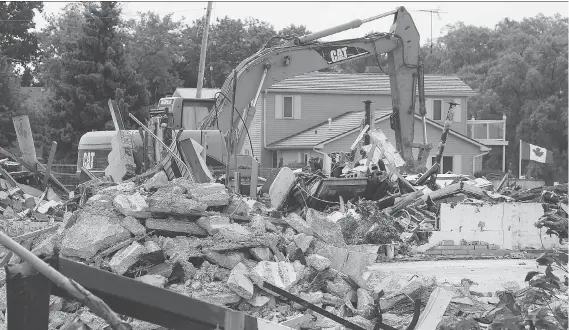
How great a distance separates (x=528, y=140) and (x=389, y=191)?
4016cm

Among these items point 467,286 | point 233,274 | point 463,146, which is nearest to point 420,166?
point 467,286

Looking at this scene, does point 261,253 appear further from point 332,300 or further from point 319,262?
point 332,300

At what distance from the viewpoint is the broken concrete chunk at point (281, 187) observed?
50.5 feet

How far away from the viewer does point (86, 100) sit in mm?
39500

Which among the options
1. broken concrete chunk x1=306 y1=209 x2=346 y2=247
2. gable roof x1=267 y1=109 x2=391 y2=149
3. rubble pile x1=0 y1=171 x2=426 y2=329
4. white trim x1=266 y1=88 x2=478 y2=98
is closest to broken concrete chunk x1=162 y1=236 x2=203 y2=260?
rubble pile x1=0 y1=171 x2=426 y2=329

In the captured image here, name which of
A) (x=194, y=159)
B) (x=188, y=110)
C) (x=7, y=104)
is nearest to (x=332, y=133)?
(x=7, y=104)

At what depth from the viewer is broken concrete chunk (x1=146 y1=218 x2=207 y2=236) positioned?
9.20m

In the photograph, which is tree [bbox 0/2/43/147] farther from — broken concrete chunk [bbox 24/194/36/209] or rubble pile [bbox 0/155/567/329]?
rubble pile [bbox 0/155/567/329]

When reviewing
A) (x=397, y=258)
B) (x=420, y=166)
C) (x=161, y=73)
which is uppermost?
(x=161, y=73)

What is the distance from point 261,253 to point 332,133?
3019 cm

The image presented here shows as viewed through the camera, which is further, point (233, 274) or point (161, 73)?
point (161, 73)

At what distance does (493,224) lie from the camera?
14133mm

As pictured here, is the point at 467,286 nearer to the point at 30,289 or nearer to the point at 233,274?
the point at 233,274

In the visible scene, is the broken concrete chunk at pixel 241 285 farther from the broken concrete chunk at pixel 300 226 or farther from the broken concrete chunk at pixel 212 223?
the broken concrete chunk at pixel 300 226
